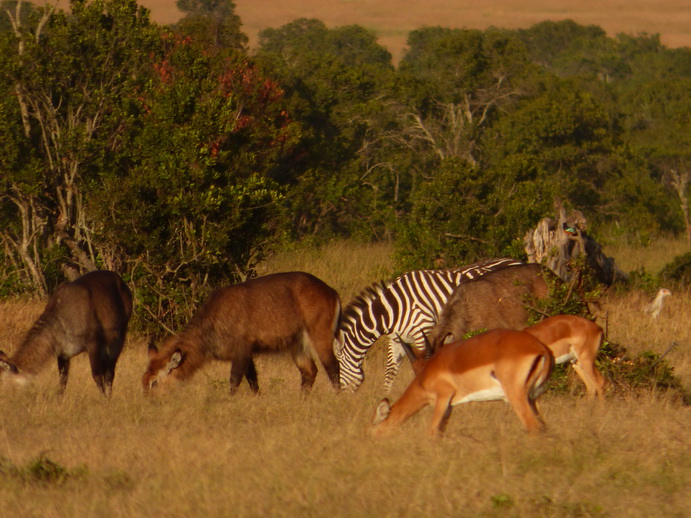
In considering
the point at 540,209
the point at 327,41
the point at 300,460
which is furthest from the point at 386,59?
the point at 300,460

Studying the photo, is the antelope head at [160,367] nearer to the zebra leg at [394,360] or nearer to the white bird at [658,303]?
the zebra leg at [394,360]

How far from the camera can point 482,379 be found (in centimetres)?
625

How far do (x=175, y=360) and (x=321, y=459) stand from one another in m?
3.13

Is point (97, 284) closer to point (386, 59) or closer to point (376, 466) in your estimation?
point (376, 466)

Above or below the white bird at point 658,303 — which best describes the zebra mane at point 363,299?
above

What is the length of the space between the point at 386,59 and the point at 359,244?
27028mm

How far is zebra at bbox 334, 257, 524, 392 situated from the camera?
10.1 metres

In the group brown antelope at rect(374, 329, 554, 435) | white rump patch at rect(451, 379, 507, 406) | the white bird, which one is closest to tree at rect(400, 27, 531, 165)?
the white bird

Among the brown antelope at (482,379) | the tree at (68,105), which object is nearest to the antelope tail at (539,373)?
the brown antelope at (482,379)

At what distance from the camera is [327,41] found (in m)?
46.6

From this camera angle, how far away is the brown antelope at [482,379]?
20.3ft

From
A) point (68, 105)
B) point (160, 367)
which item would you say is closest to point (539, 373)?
point (160, 367)

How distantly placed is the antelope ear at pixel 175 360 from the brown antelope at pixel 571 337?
3063 mm

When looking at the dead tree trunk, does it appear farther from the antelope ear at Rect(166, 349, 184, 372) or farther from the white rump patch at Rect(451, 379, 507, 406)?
the white rump patch at Rect(451, 379, 507, 406)
